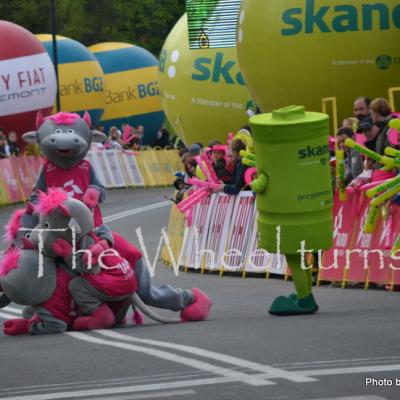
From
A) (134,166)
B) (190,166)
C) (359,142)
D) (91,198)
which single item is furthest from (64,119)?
(134,166)

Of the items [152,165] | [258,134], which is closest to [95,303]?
[258,134]

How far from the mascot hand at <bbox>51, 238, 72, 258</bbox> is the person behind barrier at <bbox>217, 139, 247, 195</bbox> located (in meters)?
6.34

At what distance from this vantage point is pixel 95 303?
39.5 ft

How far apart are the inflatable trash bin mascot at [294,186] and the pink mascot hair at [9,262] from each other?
215cm

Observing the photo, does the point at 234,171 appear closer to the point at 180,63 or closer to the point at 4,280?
the point at 4,280

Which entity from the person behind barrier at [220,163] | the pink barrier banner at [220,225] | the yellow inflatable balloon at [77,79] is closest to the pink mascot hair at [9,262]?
the pink barrier banner at [220,225]

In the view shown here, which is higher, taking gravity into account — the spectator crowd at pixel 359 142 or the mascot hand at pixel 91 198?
the spectator crowd at pixel 359 142

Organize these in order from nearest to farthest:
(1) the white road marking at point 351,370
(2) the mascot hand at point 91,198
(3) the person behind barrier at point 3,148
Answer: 1. (1) the white road marking at point 351,370
2. (2) the mascot hand at point 91,198
3. (3) the person behind barrier at point 3,148

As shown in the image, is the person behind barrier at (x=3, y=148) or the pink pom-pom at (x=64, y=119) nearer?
the pink pom-pom at (x=64, y=119)

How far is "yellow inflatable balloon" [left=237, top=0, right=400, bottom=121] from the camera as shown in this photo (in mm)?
19016

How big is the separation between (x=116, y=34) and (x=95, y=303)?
2433 inches

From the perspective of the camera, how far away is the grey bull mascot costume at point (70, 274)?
39.2 ft

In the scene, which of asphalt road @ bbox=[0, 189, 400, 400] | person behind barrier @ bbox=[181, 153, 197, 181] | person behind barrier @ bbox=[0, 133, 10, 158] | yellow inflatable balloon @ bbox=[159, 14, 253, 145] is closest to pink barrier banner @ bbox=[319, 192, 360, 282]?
asphalt road @ bbox=[0, 189, 400, 400]

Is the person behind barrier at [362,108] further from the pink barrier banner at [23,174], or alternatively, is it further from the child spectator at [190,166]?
the pink barrier banner at [23,174]
